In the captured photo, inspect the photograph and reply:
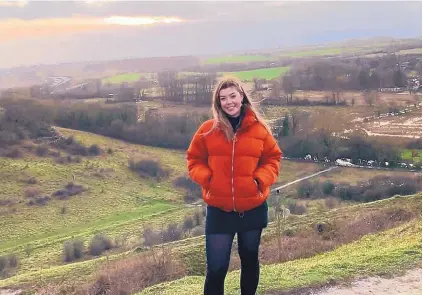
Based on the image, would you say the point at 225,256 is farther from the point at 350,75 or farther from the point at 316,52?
the point at 316,52

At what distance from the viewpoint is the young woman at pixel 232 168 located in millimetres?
3092

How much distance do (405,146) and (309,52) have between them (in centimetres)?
A: 3426

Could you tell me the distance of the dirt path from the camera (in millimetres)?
4869

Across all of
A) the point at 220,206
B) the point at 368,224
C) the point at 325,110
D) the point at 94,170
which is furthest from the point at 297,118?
the point at 220,206

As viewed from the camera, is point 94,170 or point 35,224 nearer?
point 35,224

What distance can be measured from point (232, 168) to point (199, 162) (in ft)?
0.72

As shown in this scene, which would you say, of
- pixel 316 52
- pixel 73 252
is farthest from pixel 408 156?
pixel 316 52

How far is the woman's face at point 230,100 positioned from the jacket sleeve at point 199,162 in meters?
0.21

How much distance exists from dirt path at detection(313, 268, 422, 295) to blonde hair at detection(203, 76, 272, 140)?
7.83 feet

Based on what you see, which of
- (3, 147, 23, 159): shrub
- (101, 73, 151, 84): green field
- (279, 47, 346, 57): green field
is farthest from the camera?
(279, 47, 346, 57): green field

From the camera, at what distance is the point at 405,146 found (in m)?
30.2

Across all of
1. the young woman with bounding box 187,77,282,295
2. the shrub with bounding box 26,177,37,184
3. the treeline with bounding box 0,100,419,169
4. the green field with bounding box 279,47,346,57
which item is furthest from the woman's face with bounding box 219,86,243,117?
the green field with bounding box 279,47,346,57

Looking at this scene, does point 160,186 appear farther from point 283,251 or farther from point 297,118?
point 283,251

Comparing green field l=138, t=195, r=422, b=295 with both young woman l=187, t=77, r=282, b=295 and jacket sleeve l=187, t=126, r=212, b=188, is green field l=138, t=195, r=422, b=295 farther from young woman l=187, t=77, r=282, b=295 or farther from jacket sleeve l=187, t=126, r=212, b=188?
jacket sleeve l=187, t=126, r=212, b=188
